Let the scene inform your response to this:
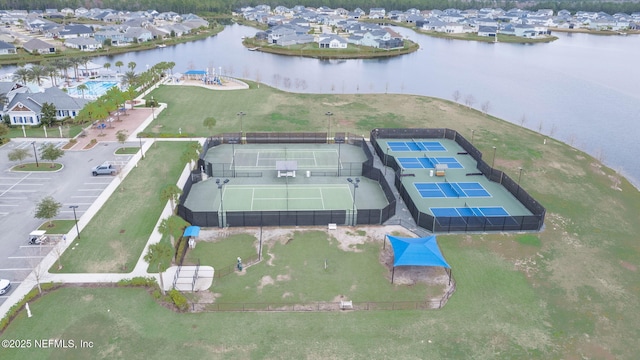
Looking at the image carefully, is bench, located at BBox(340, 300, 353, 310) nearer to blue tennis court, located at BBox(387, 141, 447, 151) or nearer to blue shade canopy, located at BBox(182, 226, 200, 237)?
blue shade canopy, located at BBox(182, 226, 200, 237)

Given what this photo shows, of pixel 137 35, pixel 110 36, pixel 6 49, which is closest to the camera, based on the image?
pixel 6 49

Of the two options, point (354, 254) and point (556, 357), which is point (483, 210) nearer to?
point (354, 254)

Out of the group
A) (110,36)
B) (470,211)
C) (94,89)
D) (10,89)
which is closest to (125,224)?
(470,211)

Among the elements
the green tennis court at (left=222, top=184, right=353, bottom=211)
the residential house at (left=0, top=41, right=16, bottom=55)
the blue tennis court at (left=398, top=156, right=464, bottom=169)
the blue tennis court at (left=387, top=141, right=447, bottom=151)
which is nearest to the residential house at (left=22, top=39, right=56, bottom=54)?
the residential house at (left=0, top=41, right=16, bottom=55)

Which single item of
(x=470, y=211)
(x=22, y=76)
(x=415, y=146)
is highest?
(x=22, y=76)

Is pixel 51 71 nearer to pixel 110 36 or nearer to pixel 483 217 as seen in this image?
pixel 110 36

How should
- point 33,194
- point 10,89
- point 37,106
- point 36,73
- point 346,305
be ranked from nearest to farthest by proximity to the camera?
point 346,305 < point 33,194 < point 37,106 < point 10,89 < point 36,73

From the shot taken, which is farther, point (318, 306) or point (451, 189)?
point (451, 189)

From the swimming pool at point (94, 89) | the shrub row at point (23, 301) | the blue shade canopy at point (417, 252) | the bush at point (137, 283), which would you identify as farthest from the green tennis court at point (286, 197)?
the swimming pool at point (94, 89)
